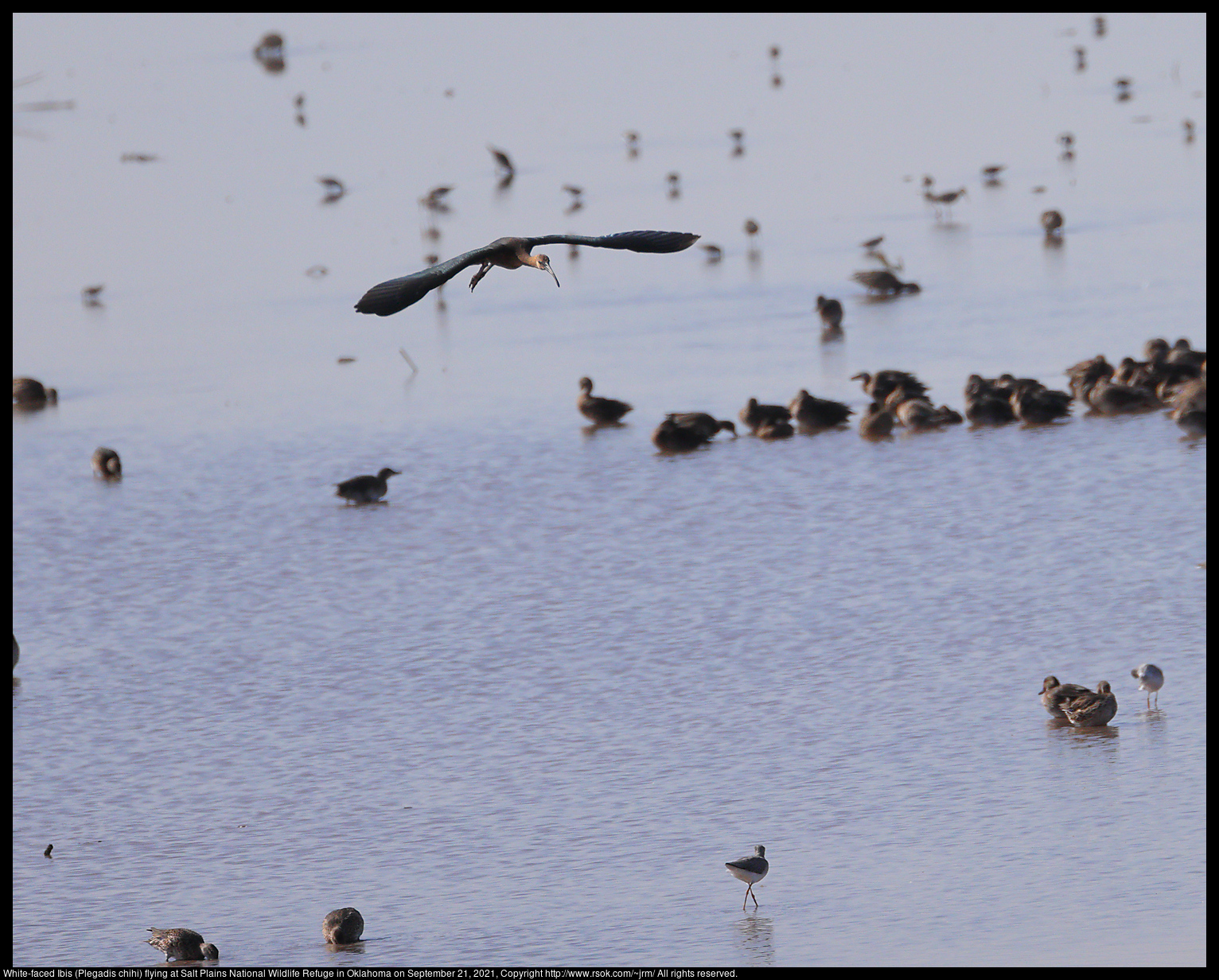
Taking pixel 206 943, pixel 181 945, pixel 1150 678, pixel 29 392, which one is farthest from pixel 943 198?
pixel 181 945

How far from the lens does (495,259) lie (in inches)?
366

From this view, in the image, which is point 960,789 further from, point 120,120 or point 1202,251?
point 120,120

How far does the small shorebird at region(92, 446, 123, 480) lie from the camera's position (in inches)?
922

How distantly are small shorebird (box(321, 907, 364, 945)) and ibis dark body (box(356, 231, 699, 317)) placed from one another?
3677mm

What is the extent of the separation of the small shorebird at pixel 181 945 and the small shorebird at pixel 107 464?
13.0m

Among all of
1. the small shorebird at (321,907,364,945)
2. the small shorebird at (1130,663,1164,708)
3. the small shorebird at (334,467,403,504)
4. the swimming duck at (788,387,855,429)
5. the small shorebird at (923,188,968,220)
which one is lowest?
the small shorebird at (321,907,364,945)

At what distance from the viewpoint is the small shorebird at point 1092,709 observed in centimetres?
1349

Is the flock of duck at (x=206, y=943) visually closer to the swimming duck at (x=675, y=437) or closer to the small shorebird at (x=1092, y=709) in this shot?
the small shorebird at (x=1092, y=709)

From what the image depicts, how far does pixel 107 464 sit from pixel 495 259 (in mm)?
15114

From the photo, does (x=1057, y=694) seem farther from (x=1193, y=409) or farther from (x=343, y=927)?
(x=1193, y=409)

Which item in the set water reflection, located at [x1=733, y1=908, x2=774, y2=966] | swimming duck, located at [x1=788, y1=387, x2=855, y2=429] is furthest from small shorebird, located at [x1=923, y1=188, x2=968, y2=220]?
water reflection, located at [x1=733, y1=908, x2=774, y2=966]

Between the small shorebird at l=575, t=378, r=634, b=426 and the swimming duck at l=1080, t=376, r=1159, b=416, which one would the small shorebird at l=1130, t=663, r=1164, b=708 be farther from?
the small shorebird at l=575, t=378, r=634, b=426

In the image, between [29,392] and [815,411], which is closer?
[815,411]

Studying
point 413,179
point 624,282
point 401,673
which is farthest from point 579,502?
point 413,179
